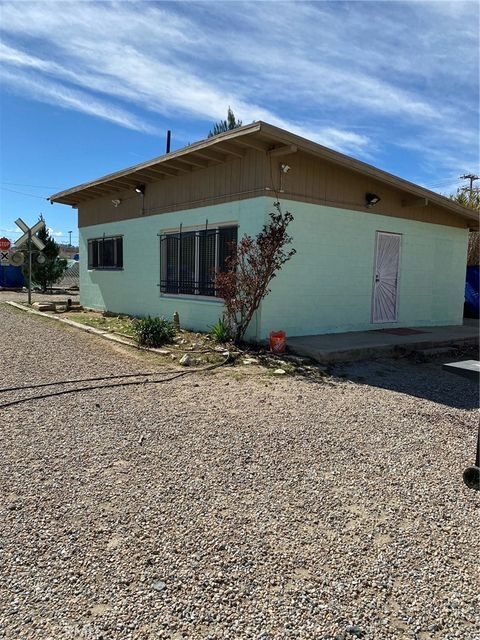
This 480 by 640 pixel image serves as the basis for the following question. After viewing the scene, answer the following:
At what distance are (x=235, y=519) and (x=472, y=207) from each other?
651 inches

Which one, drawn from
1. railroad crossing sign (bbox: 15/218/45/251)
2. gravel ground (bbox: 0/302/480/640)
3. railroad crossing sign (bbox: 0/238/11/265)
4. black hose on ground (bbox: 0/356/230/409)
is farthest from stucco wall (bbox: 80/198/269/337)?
railroad crossing sign (bbox: 0/238/11/265)

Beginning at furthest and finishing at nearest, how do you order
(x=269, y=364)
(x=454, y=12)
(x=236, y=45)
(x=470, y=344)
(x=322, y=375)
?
(x=470, y=344), (x=236, y=45), (x=269, y=364), (x=322, y=375), (x=454, y=12)

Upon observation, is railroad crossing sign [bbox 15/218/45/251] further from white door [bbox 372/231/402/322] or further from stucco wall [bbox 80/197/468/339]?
white door [bbox 372/231/402/322]

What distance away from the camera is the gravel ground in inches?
76.8

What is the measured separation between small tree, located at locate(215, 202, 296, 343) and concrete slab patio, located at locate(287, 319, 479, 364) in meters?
0.93

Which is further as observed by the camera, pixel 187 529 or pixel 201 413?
pixel 201 413

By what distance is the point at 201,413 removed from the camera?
4.63 meters

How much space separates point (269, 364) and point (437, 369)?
265 centimetres

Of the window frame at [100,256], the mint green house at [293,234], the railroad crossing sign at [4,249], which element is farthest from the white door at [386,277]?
the railroad crossing sign at [4,249]

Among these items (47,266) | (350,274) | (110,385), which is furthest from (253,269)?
(47,266)

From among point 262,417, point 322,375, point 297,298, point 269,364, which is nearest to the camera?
point 262,417

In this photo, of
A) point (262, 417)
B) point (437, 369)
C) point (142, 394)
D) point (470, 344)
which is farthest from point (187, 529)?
point (470, 344)

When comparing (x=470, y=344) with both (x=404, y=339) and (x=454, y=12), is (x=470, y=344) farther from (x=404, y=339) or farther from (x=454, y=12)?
(x=454, y=12)

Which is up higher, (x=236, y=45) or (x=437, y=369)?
(x=236, y=45)
